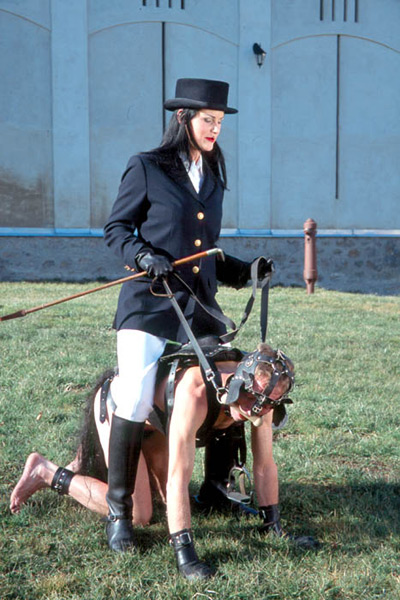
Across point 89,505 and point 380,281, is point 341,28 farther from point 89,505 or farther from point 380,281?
point 89,505

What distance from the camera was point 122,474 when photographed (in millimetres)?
3184

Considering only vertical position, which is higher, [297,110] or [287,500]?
[297,110]

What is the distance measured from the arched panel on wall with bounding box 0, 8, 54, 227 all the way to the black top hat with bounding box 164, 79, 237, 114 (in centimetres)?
1207

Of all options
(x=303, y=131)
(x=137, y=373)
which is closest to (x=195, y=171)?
(x=137, y=373)

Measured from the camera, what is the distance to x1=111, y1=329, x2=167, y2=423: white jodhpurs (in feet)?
10.3

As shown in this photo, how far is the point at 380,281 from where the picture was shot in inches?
642

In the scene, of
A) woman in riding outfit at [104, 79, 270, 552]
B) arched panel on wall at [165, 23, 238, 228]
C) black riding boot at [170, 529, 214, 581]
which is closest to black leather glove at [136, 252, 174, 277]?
woman in riding outfit at [104, 79, 270, 552]

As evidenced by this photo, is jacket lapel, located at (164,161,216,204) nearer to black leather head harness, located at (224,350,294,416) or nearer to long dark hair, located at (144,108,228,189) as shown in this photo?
long dark hair, located at (144,108,228,189)

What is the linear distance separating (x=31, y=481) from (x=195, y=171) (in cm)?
161

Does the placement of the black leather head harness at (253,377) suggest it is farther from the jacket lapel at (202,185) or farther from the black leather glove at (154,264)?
the jacket lapel at (202,185)

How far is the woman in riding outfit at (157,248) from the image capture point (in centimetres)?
316

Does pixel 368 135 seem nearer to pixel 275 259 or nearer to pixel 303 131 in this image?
pixel 303 131

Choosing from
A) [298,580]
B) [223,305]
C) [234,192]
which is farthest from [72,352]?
[234,192]

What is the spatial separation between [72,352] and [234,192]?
9741 millimetres
